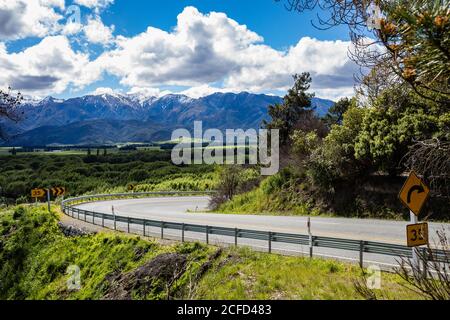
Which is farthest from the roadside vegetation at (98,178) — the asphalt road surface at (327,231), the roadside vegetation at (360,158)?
the asphalt road surface at (327,231)

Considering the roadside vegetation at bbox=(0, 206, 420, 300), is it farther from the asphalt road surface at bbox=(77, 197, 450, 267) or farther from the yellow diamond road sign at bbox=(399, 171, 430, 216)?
the yellow diamond road sign at bbox=(399, 171, 430, 216)

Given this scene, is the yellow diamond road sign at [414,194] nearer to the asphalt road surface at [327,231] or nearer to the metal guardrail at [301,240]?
the metal guardrail at [301,240]

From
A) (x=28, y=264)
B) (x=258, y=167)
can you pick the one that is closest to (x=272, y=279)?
(x=28, y=264)

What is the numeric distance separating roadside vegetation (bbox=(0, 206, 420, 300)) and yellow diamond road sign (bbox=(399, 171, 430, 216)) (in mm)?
1943

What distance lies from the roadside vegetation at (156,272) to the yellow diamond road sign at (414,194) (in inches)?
76.5

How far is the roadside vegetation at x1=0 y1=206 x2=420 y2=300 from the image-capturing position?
11.1m

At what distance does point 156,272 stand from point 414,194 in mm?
8704

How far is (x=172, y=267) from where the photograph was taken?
47.8ft

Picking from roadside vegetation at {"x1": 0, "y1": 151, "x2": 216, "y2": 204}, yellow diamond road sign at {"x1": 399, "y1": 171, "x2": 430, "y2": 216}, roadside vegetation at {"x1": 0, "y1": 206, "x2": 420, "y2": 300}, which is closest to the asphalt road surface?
roadside vegetation at {"x1": 0, "y1": 206, "x2": 420, "y2": 300}

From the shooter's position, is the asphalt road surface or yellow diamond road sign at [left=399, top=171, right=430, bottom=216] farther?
the asphalt road surface
